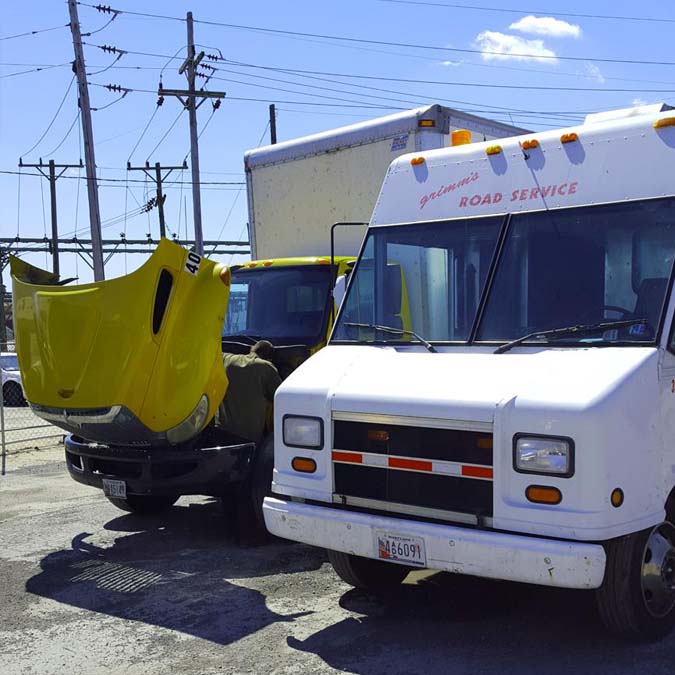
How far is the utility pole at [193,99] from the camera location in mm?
A: 24359

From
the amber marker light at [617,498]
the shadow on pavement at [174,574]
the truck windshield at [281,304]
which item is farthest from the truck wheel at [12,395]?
the amber marker light at [617,498]

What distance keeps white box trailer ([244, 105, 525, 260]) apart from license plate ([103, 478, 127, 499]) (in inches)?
125

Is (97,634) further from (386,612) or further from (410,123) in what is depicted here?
(410,123)

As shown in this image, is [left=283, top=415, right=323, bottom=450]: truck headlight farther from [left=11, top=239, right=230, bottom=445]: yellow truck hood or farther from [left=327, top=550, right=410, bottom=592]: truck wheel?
[left=11, top=239, right=230, bottom=445]: yellow truck hood

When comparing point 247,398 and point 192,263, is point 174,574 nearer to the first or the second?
point 247,398

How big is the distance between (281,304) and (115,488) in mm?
2234

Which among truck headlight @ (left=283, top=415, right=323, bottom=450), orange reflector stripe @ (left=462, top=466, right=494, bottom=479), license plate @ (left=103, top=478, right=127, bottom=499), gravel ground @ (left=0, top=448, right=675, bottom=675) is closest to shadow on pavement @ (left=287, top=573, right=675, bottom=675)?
gravel ground @ (left=0, top=448, right=675, bottom=675)

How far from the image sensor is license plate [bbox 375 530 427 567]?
473 centimetres

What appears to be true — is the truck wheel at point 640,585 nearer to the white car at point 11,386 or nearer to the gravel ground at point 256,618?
the gravel ground at point 256,618

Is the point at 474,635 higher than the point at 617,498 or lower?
lower

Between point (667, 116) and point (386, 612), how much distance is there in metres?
3.39

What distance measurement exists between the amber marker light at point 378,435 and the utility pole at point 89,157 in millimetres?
16944

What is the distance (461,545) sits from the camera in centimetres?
456

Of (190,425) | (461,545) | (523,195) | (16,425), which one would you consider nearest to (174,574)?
(190,425)
